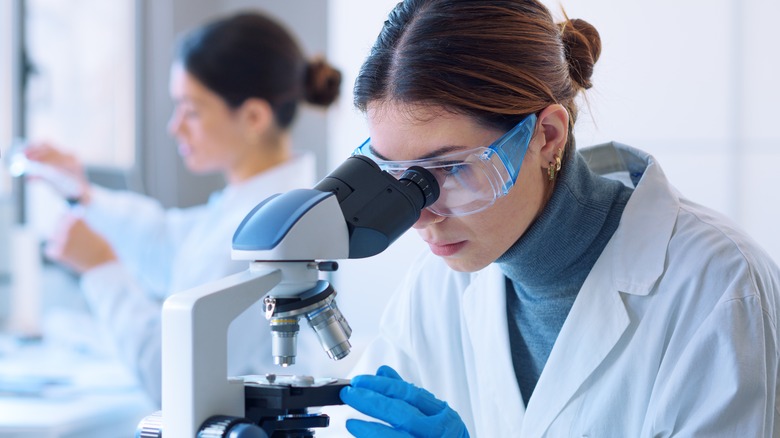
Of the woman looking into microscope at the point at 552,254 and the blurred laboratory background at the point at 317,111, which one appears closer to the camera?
the woman looking into microscope at the point at 552,254

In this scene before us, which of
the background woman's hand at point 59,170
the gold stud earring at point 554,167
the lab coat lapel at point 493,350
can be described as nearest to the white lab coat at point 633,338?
the lab coat lapel at point 493,350

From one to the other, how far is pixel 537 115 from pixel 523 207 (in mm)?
155

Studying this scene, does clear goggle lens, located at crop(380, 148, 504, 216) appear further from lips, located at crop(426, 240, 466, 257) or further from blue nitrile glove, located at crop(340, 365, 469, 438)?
blue nitrile glove, located at crop(340, 365, 469, 438)

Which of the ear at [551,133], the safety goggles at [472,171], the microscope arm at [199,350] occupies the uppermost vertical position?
the ear at [551,133]

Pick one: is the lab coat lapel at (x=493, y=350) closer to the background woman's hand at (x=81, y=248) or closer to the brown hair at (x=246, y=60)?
the brown hair at (x=246, y=60)

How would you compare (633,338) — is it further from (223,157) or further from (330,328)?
(223,157)

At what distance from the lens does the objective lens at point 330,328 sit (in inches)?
39.9

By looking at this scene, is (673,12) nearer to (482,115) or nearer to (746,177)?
(746,177)

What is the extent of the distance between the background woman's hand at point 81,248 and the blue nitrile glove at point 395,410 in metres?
1.63

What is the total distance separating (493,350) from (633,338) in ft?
0.99

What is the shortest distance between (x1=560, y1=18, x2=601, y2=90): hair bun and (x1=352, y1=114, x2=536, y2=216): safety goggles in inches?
9.9

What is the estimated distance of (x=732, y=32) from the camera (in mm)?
2883

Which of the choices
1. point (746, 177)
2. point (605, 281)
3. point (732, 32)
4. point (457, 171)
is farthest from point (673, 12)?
point (457, 171)

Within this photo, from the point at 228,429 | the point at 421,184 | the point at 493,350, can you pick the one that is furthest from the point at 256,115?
the point at 228,429
